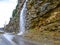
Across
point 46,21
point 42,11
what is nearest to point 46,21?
point 46,21

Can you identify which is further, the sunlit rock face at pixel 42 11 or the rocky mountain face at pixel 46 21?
the sunlit rock face at pixel 42 11

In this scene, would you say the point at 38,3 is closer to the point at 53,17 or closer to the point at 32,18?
the point at 32,18

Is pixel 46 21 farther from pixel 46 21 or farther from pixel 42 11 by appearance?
pixel 42 11

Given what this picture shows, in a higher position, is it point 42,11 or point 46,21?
point 42,11

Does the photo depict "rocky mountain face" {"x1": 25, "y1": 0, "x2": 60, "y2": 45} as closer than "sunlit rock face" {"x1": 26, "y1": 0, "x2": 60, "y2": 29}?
Yes

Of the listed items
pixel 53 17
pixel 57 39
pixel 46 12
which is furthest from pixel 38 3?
pixel 57 39

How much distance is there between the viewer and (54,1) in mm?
27688

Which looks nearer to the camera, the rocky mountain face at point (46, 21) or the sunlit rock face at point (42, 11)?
the rocky mountain face at point (46, 21)

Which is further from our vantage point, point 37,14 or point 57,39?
point 37,14

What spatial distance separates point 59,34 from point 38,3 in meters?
11.5

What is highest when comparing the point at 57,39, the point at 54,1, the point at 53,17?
the point at 54,1

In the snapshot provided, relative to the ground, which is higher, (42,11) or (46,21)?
(42,11)

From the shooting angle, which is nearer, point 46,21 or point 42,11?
point 46,21

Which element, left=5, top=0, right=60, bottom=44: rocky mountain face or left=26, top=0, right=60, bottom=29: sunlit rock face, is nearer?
left=5, top=0, right=60, bottom=44: rocky mountain face
